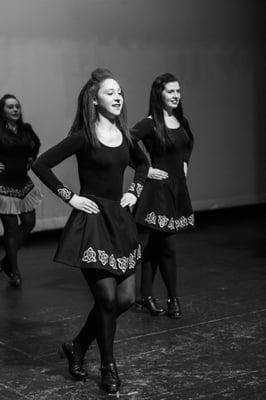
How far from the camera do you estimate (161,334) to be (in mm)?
6332

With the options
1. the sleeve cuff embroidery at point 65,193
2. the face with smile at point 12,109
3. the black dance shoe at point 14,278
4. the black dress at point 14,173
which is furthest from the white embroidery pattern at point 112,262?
the face with smile at point 12,109

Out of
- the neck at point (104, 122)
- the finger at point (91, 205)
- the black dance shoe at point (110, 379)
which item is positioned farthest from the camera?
the neck at point (104, 122)

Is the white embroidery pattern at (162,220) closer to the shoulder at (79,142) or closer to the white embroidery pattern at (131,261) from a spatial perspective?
the white embroidery pattern at (131,261)

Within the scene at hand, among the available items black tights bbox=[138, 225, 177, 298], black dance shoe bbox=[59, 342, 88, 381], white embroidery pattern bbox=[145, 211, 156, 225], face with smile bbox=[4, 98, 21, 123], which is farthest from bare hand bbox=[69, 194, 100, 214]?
face with smile bbox=[4, 98, 21, 123]

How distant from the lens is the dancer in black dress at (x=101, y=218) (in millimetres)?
5113

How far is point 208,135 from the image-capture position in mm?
11531

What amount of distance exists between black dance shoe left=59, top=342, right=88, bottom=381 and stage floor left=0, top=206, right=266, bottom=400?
0.04 m

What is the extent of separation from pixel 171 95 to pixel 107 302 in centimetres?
215

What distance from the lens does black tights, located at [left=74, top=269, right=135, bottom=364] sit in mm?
5090

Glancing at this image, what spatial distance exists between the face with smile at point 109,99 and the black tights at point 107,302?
33.4 inches

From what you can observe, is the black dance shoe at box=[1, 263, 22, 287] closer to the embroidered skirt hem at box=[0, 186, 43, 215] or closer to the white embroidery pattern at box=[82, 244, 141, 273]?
the embroidered skirt hem at box=[0, 186, 43, 215]

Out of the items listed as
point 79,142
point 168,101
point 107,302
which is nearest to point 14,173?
point 168,101

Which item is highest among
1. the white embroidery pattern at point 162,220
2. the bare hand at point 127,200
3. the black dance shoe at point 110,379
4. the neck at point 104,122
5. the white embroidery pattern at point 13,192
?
the neck at point 104,122

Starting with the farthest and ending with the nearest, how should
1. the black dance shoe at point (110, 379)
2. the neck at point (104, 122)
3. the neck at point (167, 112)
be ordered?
the neck at point (167, 112) → the neck at point (104, 122) → the black dance shoe at point (110, 379)
